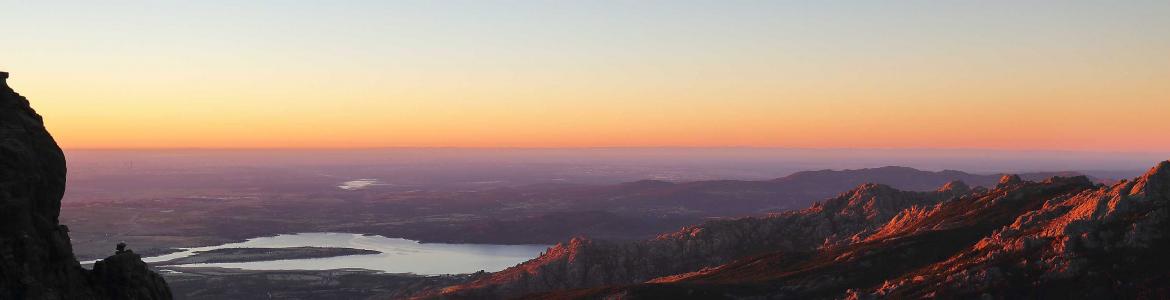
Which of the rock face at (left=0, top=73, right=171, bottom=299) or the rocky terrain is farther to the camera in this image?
the rocky terrain

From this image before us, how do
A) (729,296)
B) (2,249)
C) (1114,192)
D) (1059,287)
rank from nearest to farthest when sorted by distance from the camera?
1. (2,249)
2. (1059,287)
3. (1114,192)
4. (729,296)

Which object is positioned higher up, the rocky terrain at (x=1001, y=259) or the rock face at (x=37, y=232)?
the rock face at (x=37, y=232)

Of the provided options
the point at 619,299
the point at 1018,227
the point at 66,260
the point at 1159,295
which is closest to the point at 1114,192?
the point at 1018,227

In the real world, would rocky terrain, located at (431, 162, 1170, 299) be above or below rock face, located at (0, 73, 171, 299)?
below

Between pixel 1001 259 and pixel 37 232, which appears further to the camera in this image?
pixel 1001 259

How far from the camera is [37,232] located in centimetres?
4466

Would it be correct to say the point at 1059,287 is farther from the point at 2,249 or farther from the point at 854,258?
the point at 2,249

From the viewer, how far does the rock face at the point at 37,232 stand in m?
42.1

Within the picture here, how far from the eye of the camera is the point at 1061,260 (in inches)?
4090

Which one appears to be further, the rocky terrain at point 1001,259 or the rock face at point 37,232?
the rocky terrain at point 1001,259

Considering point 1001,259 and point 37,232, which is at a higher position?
point 37,232

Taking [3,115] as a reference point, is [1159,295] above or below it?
below

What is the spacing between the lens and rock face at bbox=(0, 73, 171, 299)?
42125 mm

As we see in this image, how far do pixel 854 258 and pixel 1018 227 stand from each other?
24441 mm
